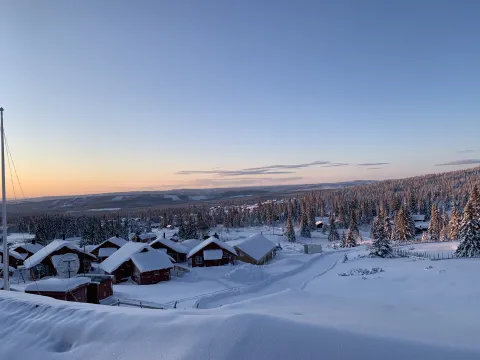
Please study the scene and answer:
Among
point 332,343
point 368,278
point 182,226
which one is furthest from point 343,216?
point 332,343

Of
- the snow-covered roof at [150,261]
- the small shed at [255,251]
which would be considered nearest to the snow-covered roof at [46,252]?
the snow-covered roof at [150,261]

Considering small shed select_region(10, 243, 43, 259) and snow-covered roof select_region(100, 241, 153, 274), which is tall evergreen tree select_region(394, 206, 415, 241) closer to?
snow-covered roof select_region(100, 241, 153, 274)

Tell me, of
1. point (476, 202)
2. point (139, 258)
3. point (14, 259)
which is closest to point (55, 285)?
point (139, 258)

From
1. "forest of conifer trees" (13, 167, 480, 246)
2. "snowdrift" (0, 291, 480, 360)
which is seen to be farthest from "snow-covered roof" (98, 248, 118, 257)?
"snowdrift" (0, 291, 480, 360)

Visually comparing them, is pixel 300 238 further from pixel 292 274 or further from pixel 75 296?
pixel 75 296

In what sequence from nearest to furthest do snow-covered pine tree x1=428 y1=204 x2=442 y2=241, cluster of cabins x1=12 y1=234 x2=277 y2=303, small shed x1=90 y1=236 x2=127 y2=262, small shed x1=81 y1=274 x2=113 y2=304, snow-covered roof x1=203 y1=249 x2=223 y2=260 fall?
small shed x1=81 y1=274 x2=113 y2=304 → cluster of cabins x1=12 y1=234 x2=277 y2=303 → snow-covered roof x1=203 y1=249 x2=223 y2=260 → small shed x1=90 y1=236 x2=127 y2=262 → snow-covered pine tree x1=428 y1=204 x2=442 y2=241

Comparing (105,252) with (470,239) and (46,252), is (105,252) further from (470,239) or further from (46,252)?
(470,239)
